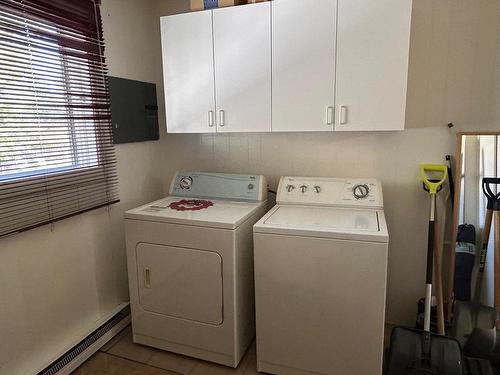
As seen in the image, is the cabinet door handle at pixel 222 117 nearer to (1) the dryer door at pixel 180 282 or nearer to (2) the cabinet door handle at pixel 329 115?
(2) the cabinet door handle at pixel 329 115

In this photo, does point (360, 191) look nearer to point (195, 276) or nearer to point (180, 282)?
point (195, 276)

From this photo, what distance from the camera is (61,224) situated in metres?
1.95

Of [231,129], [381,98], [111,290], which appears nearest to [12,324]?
[111,290]

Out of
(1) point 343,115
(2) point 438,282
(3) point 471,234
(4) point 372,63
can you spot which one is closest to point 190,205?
(1) point 343,115

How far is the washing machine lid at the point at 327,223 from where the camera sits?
5.41 feet

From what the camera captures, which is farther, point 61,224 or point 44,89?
point 61,224

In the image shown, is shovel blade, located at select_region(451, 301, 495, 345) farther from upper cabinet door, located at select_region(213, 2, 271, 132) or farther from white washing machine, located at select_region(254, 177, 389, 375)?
upper cabinet door, located at select_region(213, 2, 271, 132)

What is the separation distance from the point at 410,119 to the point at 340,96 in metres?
0.55

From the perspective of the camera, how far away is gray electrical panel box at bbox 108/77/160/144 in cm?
228

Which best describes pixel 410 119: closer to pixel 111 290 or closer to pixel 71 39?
pixel 71 39

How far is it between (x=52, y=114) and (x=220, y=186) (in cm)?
108

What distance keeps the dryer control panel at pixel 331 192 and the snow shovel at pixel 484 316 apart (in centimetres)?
60

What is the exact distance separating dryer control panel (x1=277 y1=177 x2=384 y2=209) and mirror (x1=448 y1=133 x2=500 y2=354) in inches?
19.2

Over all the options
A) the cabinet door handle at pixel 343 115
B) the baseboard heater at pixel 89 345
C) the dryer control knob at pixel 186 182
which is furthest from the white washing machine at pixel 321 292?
the baseboard heater at pixel 89 345
